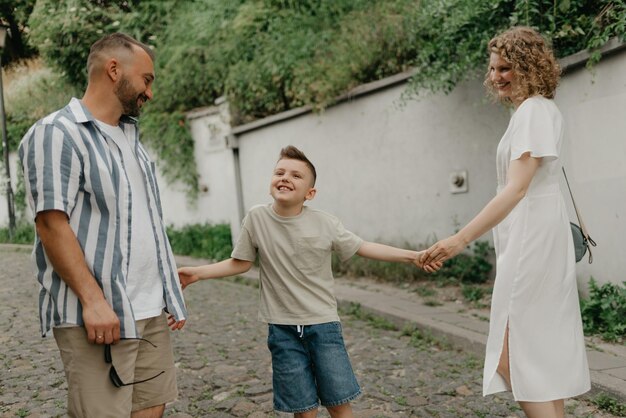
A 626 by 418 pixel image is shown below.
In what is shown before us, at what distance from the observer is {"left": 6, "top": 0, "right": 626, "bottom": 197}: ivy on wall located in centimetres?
641

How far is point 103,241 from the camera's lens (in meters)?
2.37

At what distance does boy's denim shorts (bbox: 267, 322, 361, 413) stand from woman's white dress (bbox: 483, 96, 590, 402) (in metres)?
0.74

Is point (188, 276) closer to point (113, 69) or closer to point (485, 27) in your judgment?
point (113, 69)

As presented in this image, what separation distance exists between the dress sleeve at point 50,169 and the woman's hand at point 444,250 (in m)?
1.72

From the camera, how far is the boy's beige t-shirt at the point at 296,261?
10.2 feet

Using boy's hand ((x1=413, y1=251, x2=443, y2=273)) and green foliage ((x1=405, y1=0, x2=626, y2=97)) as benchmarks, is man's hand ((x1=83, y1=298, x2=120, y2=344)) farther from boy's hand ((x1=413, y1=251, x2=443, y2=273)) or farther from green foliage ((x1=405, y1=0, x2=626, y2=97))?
green foliage ((x1=405, y1=0, x2=626, y2=97))

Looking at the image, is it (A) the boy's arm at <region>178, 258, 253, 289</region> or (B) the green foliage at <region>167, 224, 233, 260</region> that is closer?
(A) the boy's arm at <region>178, 258, 253, 289</region>

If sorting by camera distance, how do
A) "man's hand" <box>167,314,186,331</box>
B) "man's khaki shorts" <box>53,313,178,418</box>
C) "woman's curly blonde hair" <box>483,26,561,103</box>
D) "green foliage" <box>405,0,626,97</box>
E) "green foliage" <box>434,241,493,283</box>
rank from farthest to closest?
"green foliage" <box>434,241,493,283</box> → "green foliage" <box>405,0,626,97</box> → "woman's curly blonde hair" <box>483,26,561,103</box> → "man's hand" <box>167,314,186,331</box> → "man's khaki shorts" <box>53,313,178,418</box>

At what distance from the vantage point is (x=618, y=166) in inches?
213

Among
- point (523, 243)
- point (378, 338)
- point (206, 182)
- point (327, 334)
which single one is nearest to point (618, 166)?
point (378, 338)

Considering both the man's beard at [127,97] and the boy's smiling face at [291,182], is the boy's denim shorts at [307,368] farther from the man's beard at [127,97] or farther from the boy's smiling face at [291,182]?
the man's beard at [127,97]

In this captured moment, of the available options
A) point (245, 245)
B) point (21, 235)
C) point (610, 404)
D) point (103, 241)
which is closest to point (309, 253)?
point (245, 245)

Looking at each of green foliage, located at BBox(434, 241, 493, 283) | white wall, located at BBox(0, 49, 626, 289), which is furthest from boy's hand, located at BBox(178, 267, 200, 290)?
green foliage, located at BBox(434, 241, 493, 283)

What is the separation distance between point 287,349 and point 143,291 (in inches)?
31.9
